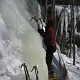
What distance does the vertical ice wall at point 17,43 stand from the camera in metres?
6.93

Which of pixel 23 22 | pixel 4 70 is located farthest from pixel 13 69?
pixel 23 22

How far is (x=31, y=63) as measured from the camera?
7.75 meters

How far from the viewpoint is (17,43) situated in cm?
756

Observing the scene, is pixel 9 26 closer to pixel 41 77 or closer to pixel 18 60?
pixel 18 60

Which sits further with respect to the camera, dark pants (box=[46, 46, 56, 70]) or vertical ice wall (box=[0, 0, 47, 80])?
dark pants (box=[46, 46, 56, 70])

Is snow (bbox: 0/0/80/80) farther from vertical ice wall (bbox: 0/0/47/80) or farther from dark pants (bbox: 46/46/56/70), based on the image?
dark pants (bbox: 46/46/56/70)

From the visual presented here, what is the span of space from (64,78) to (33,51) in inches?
98.7

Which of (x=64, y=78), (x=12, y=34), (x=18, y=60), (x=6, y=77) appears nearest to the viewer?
(x=6, y=77)

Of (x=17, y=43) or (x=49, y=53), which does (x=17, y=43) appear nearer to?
(x=17, y=43)

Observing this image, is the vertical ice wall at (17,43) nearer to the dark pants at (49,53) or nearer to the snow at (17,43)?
the snow at (17,43)

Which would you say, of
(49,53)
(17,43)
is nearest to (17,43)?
(17,43)

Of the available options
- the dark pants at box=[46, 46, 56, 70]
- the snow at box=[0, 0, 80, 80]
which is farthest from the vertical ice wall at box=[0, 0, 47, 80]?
the dark pants at box=[46, 46, 56, 70]

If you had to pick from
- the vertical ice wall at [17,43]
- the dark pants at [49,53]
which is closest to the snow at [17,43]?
the vertical ice wall at [17,43]

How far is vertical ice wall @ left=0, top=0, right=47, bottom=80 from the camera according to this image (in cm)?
693
